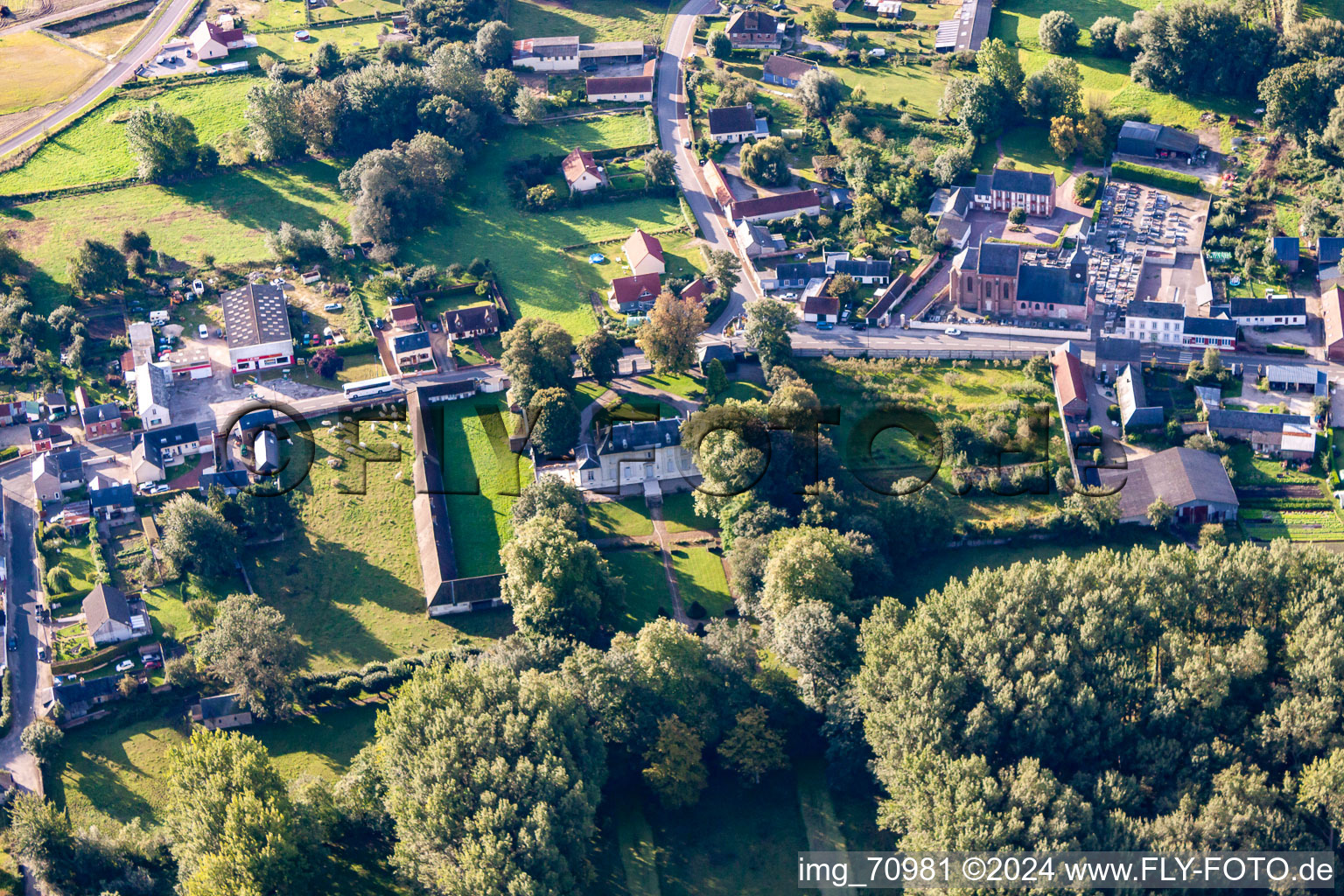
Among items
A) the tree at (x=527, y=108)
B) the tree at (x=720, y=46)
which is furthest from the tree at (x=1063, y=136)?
the tree at (x=527, y=108)

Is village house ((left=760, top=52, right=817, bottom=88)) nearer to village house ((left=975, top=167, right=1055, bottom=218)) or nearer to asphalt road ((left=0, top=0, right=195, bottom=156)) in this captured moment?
village house ((left=975, top=167, right=1055, bottom=218))

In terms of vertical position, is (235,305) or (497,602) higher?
(235,305)

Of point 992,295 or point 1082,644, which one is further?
point 992,295

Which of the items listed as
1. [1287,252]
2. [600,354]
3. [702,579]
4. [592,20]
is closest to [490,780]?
[702,579]

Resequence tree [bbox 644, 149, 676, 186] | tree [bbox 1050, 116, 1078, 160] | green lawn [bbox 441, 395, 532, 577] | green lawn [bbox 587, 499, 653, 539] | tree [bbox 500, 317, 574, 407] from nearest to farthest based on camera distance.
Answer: green lawn [bbox 441, 395, 532, 577]
green lawn [bbox 587, 499, 653, 539]
tree [bbox 500, 317, 574, 407]
tree [bbox 1050, 116, 1078, 160]
tree [bbox 644, 149, 676, 186]

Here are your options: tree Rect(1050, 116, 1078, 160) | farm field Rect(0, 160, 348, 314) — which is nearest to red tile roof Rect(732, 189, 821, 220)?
tree Rect(1050, 116, 1078, 160)

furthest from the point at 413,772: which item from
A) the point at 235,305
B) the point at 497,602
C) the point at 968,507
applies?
the point at 235,305

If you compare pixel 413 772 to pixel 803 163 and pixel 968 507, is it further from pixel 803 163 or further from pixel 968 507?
pixel 803 163
